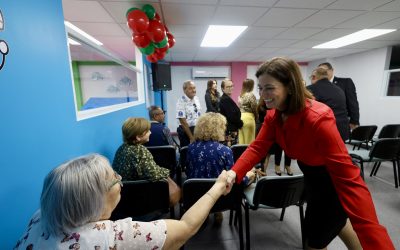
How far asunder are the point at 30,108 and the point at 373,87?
22.3 feet

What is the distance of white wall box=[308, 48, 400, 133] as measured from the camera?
474 cm

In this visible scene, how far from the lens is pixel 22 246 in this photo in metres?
0.60

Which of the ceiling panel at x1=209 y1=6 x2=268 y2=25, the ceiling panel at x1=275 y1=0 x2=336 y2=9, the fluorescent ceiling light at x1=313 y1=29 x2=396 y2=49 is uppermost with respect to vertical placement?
the fluorescent ceiling light at x1=313 y1=29 x2=396 y2=49

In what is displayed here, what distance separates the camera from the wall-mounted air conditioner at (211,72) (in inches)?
268

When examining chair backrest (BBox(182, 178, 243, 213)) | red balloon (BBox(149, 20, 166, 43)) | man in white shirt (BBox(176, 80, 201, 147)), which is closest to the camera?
chair backrest (BBox(182, 178, 243, 213))

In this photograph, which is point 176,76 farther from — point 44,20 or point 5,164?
point 5,164

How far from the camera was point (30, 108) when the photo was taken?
0.91m

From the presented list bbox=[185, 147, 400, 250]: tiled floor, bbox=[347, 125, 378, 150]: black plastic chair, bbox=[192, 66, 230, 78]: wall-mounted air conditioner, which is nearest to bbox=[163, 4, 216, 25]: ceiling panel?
bbox=[185, 147, 400, 250]: tiled floor

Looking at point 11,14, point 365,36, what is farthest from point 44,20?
point 365,36

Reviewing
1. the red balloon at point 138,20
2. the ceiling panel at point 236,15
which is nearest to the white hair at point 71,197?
the red balloon at point 138,20

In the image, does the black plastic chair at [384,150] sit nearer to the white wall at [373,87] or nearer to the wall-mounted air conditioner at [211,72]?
the white wall at [373,87]

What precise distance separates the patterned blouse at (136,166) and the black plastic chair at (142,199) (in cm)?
8

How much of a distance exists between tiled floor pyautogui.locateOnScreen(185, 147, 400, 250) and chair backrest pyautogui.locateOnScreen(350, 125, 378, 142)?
1.35 m

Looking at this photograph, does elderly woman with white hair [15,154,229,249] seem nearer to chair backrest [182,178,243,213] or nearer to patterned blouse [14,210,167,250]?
patterned blouse [14,210,167,250]
